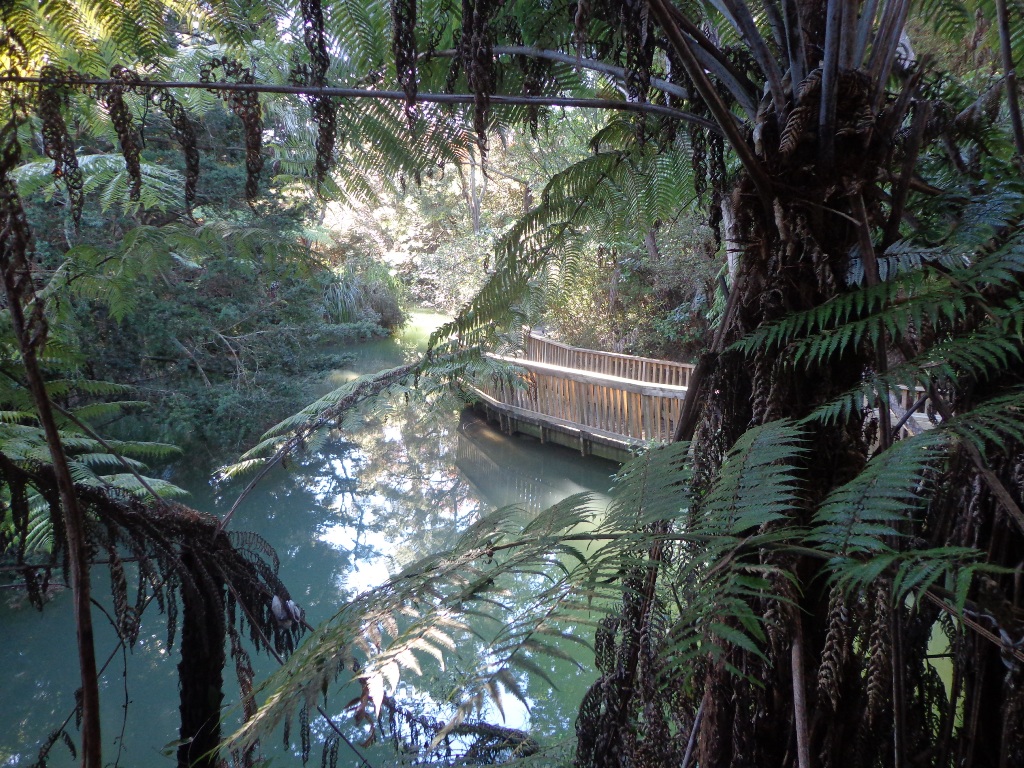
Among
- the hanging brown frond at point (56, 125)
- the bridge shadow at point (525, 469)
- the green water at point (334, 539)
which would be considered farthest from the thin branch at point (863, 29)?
the bridge shadow at point (525, 469)

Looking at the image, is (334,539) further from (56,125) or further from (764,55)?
(764,55)

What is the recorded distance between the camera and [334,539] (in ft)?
21.3

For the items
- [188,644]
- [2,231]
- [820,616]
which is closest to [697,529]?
[820,616]

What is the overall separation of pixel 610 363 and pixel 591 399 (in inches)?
43.7

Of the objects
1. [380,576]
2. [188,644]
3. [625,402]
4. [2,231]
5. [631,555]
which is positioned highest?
[2,231]

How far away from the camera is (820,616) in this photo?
35.3 inches

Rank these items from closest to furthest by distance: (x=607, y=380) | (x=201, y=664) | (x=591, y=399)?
1. (x=201, y=664)
2. (x=607, y=380)
3. (x=591, y=399)

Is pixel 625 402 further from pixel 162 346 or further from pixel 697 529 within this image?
pixel 697 529

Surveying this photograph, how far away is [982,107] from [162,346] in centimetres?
631

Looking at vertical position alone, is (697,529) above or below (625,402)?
above

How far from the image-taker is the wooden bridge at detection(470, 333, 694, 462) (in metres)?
6.71

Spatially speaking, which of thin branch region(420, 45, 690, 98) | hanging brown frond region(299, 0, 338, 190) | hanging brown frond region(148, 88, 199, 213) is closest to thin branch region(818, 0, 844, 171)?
thin branch region(420, 45, 690, 98)

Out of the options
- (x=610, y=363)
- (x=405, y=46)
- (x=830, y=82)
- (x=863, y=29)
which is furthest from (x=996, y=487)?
(x=610, y=363)

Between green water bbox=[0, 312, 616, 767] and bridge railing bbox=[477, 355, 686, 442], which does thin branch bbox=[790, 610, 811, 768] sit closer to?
green water bbox=[0, 312, 616, 767]
